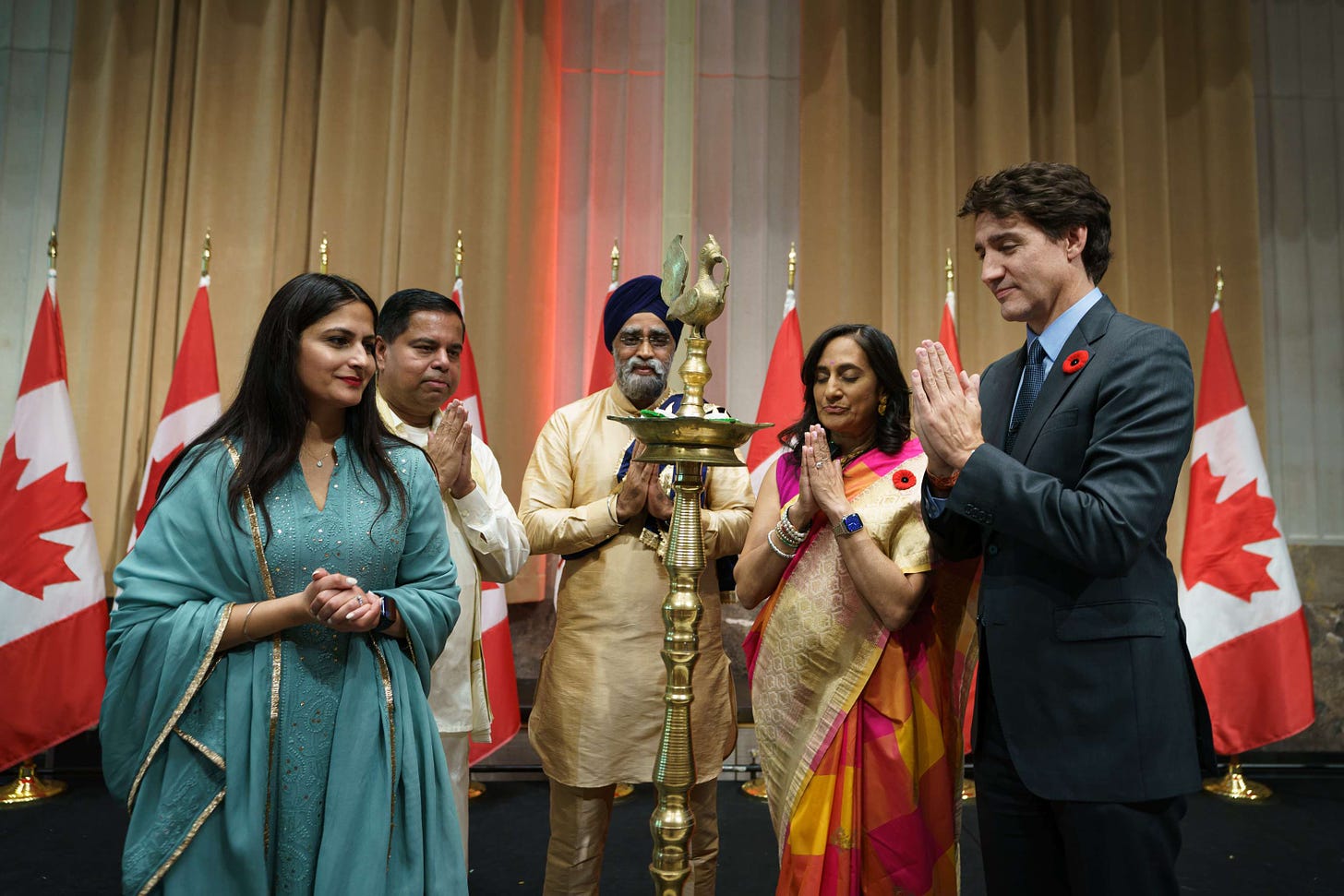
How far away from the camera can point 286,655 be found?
1475 millimetres

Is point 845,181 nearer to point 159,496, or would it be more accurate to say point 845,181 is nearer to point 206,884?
point 159,496

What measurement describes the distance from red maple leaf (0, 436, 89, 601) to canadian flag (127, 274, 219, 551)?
9.7 inches

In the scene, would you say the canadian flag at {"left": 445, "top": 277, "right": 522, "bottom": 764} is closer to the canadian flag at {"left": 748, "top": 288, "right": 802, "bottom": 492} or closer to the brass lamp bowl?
the canadian flag at {"left": 748, "top": 288, "right": 802, "bottom": 492}

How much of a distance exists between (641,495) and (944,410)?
89 cm

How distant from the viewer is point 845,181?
444cm

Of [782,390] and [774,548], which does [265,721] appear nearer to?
[774,548]

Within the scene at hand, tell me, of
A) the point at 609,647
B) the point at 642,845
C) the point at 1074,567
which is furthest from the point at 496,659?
the point at 1074,567

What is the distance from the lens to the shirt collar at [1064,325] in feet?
5.39

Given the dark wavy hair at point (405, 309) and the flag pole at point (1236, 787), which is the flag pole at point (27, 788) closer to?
the dark wavy hair at point (405, 309)

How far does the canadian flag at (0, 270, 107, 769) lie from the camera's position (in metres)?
3.43

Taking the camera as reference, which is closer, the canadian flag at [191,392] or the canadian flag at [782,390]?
the canadian flag at [191,392]

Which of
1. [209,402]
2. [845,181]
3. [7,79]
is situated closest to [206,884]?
[209,402]

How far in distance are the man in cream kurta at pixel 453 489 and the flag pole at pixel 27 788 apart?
2.08 meters

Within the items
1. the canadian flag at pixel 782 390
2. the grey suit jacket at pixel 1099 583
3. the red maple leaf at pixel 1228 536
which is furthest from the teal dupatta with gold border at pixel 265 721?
the red maple leaf at pixel 1228 536
